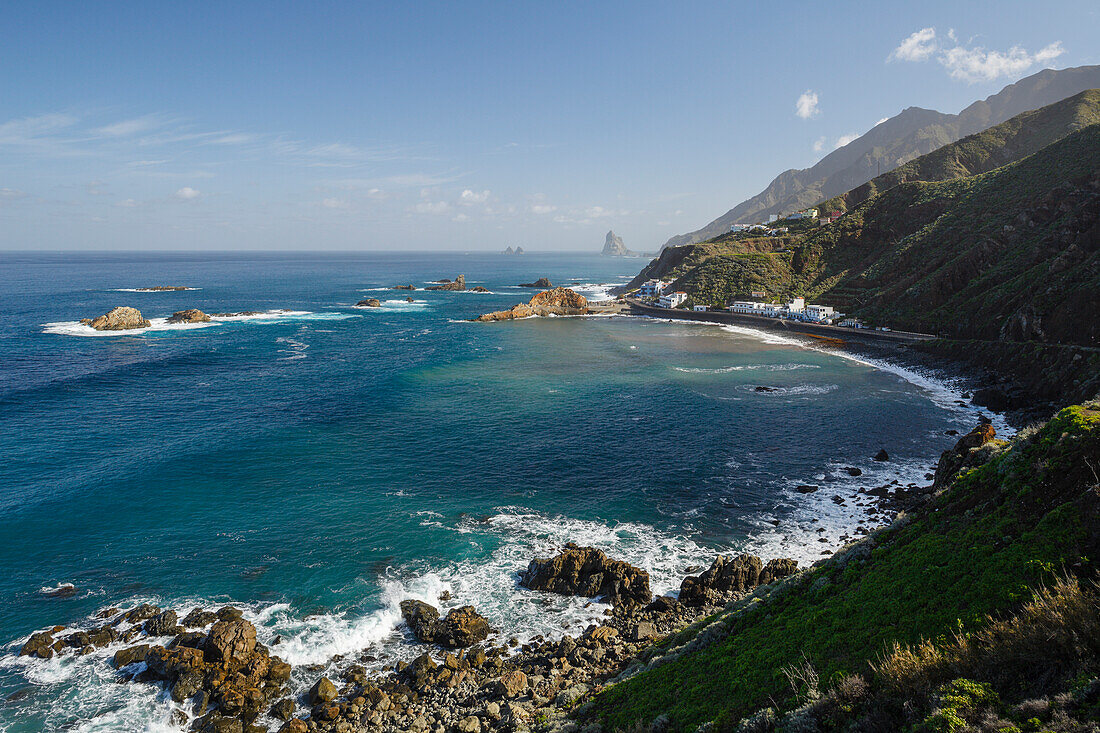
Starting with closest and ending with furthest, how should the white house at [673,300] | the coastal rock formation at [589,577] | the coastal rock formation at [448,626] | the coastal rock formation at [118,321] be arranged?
1. the coastal rock formation at [448,626]
2. the coastal rock formation at [589,577]
3. the coastal rock formation at [118,321]
4. the white house at [673,300]

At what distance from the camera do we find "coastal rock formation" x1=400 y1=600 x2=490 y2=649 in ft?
95.2

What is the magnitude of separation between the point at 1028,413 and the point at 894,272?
2838 inches

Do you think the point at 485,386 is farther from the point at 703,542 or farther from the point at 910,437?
the point at 910,437

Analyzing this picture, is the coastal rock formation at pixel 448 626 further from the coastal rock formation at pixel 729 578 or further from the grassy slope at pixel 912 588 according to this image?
the coastal rock formation at pixel 729 578

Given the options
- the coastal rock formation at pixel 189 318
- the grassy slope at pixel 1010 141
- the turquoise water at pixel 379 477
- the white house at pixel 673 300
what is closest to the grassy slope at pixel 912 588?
the turquoise water at pixel 379 477

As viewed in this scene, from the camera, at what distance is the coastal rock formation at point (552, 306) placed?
154 metres

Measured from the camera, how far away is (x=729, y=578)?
32312 mm

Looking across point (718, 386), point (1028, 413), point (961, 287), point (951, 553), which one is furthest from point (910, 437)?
point (961, 287)

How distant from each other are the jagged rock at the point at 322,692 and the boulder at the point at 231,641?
4464 millimetres

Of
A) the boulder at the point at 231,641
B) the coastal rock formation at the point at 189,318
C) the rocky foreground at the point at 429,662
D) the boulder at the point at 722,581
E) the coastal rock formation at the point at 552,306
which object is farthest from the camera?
the coastal rock formation at the point at 552,306

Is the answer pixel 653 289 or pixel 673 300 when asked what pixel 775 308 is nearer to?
pixel 673 300

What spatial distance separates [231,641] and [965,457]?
1664 inches

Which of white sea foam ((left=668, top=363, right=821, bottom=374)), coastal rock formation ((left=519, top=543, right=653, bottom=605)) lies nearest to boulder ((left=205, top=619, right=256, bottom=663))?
coastal rock formation ((left=519, top=543, right=653, bottom=605))

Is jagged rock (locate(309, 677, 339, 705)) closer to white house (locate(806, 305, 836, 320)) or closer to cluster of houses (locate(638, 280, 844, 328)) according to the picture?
cluster of houses (locate(638, 280, 844, 328))
